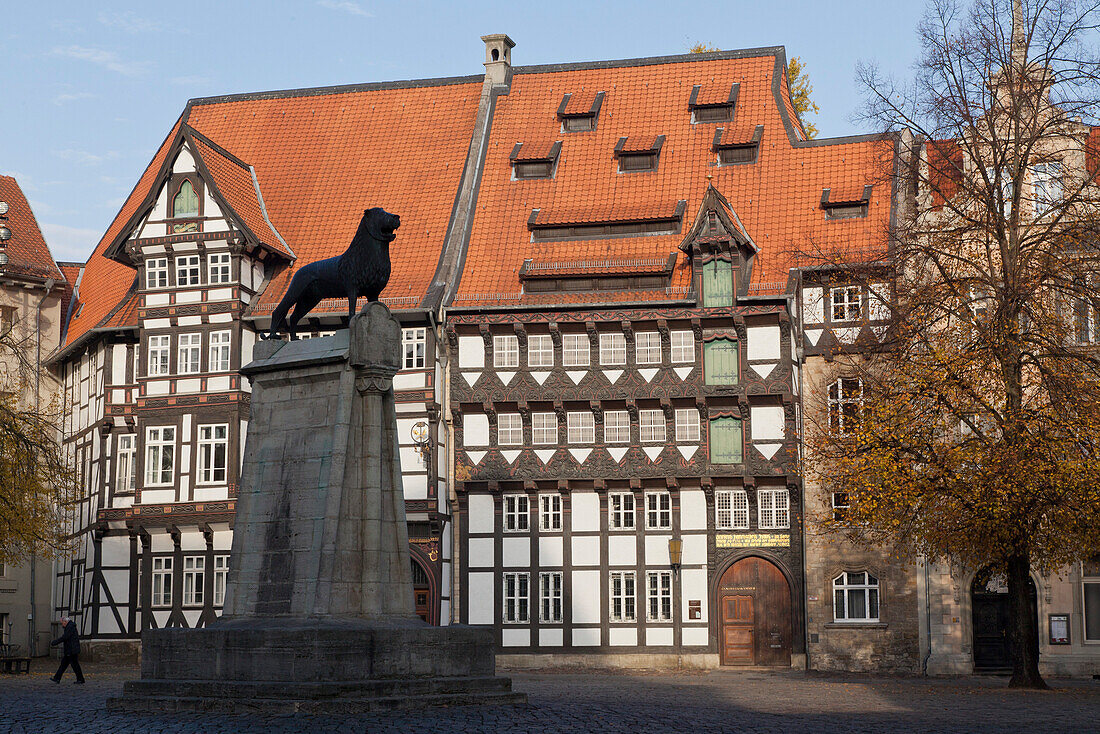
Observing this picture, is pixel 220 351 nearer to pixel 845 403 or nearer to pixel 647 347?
pixel 647 347

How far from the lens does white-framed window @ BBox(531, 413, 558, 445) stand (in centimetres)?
3953

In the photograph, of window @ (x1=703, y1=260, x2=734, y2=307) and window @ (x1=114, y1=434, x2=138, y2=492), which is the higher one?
window @ (x1=703, y1=260, x2=734, y2=307)

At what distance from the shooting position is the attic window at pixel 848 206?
132ft

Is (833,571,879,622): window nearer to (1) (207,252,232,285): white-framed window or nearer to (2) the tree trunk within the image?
(2) the tree trunk

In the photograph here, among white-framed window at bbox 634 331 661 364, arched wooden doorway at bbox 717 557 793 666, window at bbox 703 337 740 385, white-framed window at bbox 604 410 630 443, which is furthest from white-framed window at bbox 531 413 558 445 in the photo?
arched wooden doorway at bbox 717 557 793 666

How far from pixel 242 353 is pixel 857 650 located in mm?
18542

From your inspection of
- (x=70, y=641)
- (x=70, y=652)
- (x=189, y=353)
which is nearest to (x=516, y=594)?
(x=189, y=353)

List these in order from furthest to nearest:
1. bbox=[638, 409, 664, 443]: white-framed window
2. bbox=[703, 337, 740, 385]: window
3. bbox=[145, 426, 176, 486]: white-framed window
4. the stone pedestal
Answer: bbox=[145, 426, 176, 486]: white-framed window, bbox=[638, 409, 664, 443]: white-framed window, bbox=[703, 337, 740, 385]: window, the stone pedestal

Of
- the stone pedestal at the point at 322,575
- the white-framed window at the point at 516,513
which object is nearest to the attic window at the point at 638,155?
the white-framed window at the point at 516,513

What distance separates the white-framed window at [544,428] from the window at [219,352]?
8.79 metres

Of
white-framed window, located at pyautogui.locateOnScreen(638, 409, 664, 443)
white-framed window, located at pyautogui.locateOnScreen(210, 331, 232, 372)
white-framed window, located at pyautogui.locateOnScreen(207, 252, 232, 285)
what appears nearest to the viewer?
white-framed window, located at pyautogui.locateOnScreen(638, 409, 664, 443)

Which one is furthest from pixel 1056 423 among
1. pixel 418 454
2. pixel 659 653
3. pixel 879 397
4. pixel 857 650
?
pixel 418 454

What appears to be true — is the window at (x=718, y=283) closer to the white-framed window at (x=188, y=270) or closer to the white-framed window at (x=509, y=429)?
the white-framed window at (x=509, y=429)

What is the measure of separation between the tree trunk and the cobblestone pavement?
0.55 meters
